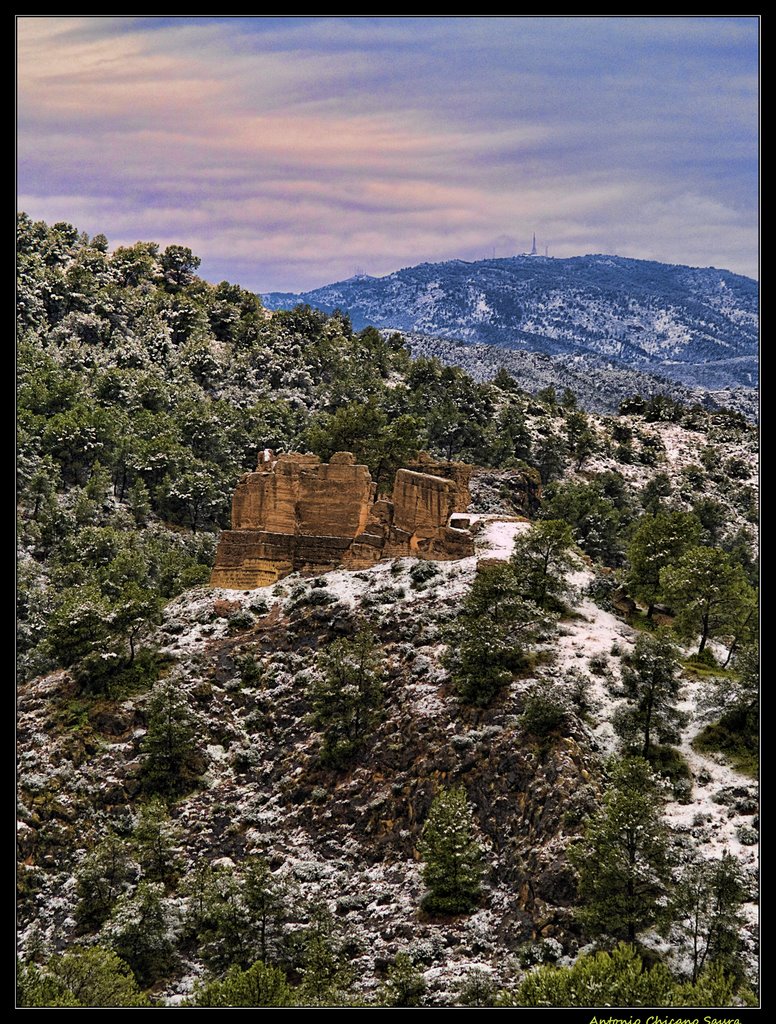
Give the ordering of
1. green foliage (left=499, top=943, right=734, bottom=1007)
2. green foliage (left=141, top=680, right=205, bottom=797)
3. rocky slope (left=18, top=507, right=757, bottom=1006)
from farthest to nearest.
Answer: green foliage (left=141, top=680, right=205, bottom=797), rocky slope (left=18, top=507, right=757, bottom=1006), green foliage (left=499, top=943, right=734, bottom=1007)

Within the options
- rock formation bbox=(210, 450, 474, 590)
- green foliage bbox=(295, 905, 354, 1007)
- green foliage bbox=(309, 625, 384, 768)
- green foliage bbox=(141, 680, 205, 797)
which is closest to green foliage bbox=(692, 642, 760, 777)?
green foliage bbox=(309, 625, 384, 768)

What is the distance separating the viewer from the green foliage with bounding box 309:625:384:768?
5250 centimetres

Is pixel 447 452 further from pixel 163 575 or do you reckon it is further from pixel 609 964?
pixel 609 964

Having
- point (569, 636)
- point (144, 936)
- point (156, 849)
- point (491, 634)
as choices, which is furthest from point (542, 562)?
point (144, 936)

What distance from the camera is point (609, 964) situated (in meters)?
34.2

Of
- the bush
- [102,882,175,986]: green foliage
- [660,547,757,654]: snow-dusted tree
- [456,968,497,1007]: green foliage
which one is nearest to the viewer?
[456,968,497,1007]: green foliage

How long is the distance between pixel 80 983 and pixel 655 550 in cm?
3875

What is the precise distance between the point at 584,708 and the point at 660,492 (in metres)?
74.9

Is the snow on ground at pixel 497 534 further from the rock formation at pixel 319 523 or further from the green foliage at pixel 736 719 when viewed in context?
the green foliage at pixel 736 719

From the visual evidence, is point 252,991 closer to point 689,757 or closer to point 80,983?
point 80,983

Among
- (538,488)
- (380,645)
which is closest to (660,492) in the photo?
(538,488)

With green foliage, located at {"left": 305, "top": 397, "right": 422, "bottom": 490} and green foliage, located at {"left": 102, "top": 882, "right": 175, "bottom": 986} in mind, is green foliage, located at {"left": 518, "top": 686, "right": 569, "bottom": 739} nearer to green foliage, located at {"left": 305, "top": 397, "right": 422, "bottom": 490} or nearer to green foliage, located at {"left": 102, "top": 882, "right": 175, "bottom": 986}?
green foliage, located at {"left": 102, "top": 882, "right": 175, "bottom": 986}

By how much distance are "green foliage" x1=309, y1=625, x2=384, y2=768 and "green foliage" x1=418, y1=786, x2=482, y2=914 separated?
956 cm

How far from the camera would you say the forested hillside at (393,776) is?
1511 inches
